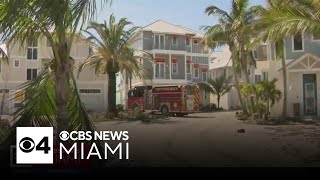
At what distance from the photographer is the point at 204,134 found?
18.9 m

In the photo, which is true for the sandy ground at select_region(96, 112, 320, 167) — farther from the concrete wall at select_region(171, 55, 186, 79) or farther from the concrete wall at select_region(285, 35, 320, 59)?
the concrete wall at select_region(171, 55, 186, 79)

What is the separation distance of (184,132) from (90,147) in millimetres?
11326

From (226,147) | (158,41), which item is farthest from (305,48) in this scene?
(158,41)

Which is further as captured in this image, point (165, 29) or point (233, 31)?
point (165, 29)

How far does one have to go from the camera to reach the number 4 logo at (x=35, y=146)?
8.59 m

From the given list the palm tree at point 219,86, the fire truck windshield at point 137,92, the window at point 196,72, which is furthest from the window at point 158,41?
the fire truck windshield at point 137,92

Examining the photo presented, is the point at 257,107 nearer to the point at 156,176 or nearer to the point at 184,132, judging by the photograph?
the point at 184,132

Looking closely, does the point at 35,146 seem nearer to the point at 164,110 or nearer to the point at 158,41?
the point at 164,110

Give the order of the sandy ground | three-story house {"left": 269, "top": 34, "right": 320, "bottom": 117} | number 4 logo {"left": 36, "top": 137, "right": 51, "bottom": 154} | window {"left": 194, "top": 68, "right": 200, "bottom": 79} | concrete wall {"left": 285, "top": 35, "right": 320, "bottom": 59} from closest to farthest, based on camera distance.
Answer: number 4 logo {"left": 36, "top": 137, "right": 51, "bottom": 154} < the sandy ground < three-story house {"left": 269, "top": 34, "right": 320, "bottom": 117} < concrete wall {"left": 285, "top": 35, "right": 320, "bottom": 59} < window {"left": 194, "top": 68, "right": 200, "bottom": 79}

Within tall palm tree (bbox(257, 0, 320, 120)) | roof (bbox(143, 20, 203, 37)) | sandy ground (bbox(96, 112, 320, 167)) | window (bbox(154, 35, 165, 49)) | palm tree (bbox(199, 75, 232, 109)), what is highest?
roof (bbox(143, 20, 203, 37))

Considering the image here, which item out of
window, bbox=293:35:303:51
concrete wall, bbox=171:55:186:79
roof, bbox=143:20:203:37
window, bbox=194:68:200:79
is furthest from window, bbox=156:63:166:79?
window, bbox=293:35:303:51

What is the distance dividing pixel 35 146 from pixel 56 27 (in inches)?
106

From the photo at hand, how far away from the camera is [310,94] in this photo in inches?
1058

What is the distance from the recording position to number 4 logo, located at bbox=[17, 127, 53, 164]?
8.59 meters
